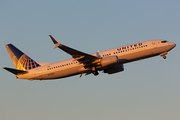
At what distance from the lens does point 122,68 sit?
182 ft

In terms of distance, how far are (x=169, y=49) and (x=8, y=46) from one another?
1310 inches

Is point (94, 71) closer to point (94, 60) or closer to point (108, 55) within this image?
point (94, 60)

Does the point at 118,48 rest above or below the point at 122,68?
above

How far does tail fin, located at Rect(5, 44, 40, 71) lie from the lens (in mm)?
56062

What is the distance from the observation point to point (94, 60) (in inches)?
1973

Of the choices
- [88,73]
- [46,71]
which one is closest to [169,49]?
[88,73]

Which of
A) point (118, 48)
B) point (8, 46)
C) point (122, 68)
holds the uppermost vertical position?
point (8, 46)

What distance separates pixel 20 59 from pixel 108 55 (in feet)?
64.0

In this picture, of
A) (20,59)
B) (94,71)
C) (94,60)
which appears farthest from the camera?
(20,59)

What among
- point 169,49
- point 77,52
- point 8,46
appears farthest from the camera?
point 8,46

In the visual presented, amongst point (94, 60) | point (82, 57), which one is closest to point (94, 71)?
point (94, 60)

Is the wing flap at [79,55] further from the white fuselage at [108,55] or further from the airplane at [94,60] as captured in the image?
the white fuselage at [108,55]

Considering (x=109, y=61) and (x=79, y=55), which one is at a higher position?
(x=79, y=55)

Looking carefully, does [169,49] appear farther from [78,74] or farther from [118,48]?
[78,74]
